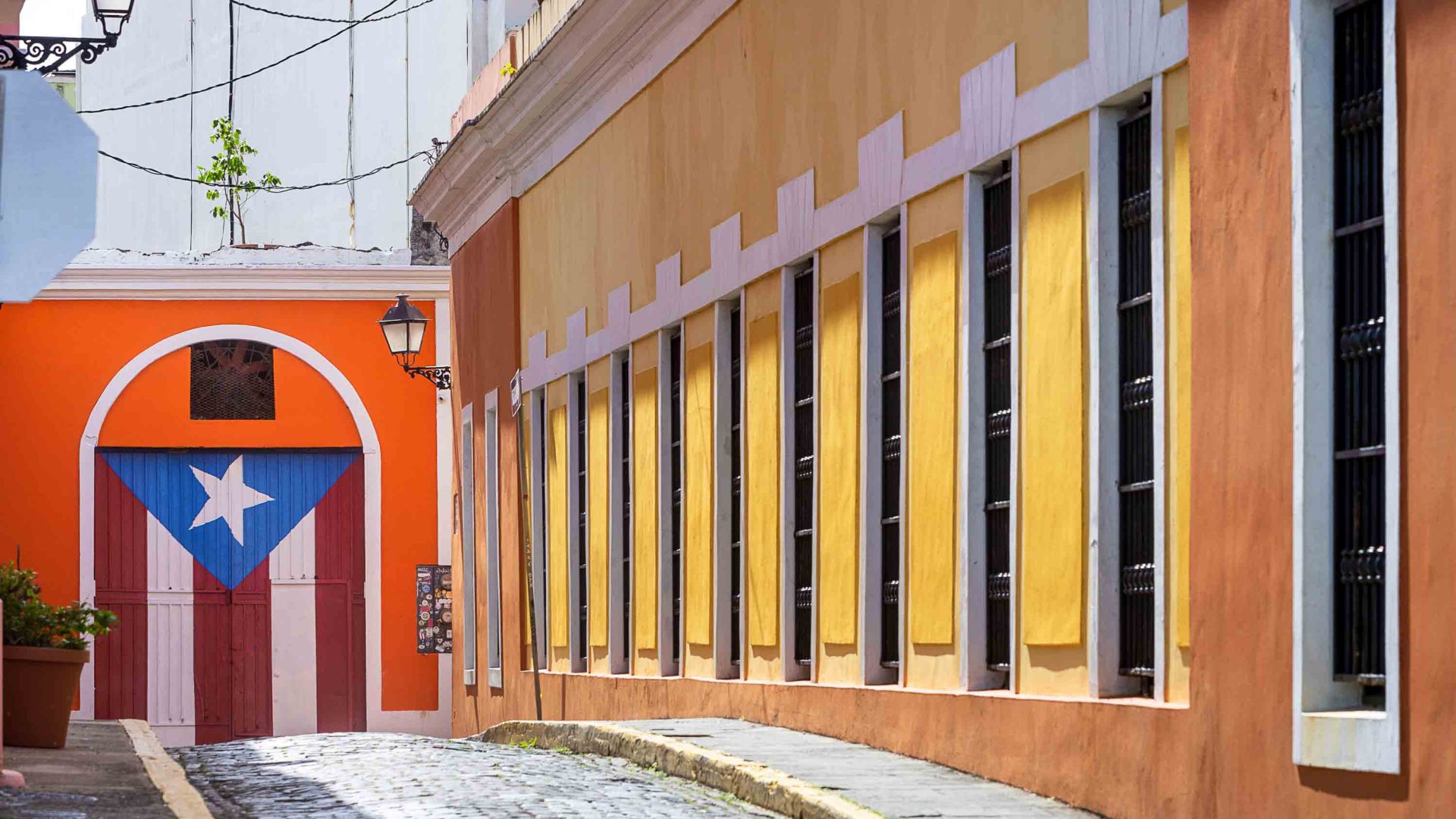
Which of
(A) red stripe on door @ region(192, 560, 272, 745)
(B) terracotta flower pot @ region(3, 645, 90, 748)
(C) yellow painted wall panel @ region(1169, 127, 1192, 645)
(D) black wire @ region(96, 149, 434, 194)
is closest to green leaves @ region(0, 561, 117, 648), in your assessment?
(B) terracotta flower pot @ region(3, 645, 90, 748)

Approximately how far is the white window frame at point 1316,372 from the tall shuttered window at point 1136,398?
122 cm

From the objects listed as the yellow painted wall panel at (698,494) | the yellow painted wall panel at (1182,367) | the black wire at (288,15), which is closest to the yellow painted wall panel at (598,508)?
the yellow painted wall panel at (698,494)

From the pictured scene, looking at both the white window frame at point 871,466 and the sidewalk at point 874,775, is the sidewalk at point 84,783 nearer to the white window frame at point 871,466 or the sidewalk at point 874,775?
the sidewalk at point 874,775

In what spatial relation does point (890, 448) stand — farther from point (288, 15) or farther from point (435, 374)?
point (288, 15)

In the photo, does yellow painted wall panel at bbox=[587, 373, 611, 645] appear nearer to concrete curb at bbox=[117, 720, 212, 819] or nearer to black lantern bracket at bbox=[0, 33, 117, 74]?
concrete curb at bbox=[117, 720, 212, 819]

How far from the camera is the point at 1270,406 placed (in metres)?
7.03

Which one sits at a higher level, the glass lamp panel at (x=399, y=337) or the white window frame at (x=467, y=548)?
the glass lamp panel at (x=399, y=337)

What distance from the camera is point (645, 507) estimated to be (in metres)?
15.3

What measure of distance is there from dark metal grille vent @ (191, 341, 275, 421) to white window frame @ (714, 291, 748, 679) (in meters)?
13.1

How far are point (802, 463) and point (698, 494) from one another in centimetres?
196

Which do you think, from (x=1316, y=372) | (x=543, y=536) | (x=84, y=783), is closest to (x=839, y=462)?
(x=84, y=783)

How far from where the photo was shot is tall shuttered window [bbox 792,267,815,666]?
1204 centimetres

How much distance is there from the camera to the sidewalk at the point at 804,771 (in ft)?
27.1

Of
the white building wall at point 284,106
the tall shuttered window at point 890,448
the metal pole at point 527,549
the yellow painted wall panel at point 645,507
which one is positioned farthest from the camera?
the white building wall at point 284,106
